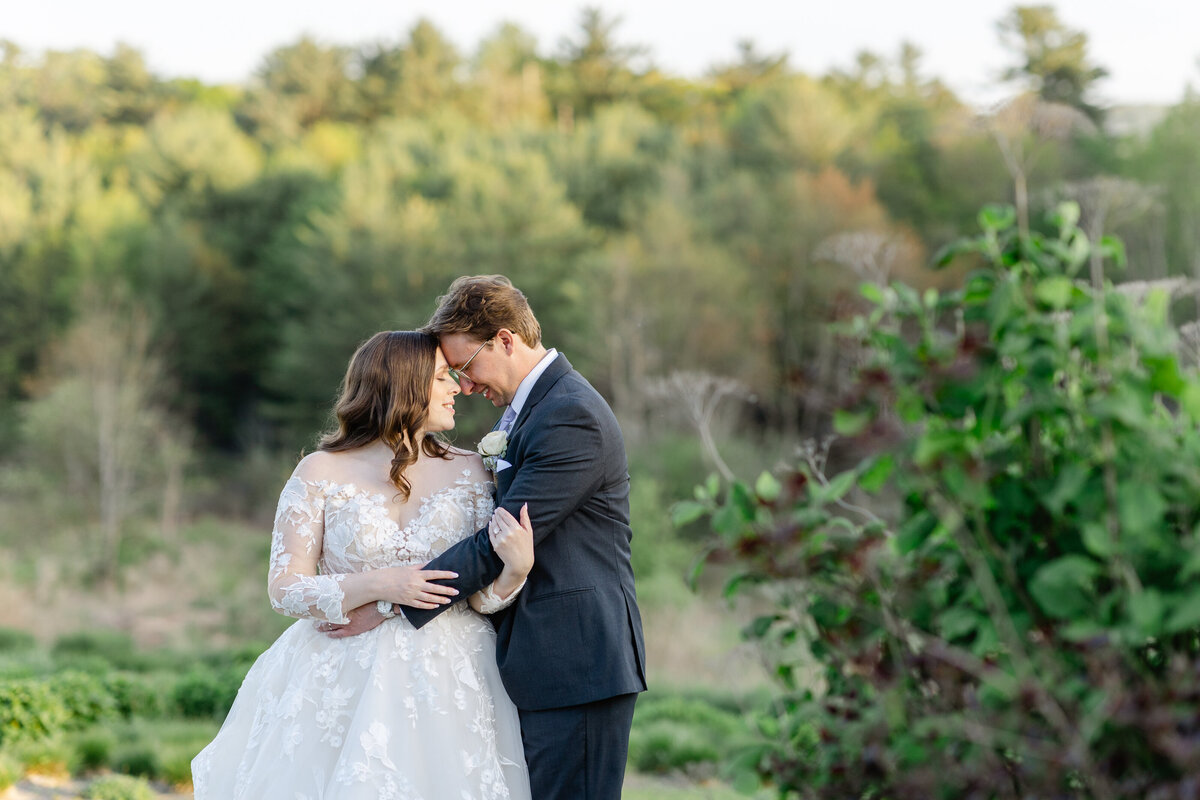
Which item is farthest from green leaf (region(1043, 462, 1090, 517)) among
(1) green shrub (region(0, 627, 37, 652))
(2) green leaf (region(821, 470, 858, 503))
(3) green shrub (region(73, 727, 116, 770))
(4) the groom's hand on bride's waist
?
(1) green shrub (region(0, 627, 37, 652))

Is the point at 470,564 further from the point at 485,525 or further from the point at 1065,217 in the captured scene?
the point at 1065,217

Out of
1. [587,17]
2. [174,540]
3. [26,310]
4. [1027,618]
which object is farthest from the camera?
[587,17]

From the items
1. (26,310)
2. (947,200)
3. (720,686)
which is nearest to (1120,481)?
(720,686)

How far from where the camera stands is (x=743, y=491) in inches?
70.3

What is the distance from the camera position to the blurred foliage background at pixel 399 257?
2506 cm

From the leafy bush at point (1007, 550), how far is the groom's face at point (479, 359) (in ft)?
6.30

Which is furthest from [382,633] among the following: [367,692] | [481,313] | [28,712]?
[28,712]

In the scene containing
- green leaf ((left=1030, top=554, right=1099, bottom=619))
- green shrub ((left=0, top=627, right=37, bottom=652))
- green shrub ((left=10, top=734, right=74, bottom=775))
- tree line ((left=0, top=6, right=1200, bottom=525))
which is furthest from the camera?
tree line ((left=0, top=6, right=1200, bottom=525))

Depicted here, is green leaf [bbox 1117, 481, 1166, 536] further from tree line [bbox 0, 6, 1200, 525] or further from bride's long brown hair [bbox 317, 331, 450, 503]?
tree line [bbox 0, 6, 1200, 525]

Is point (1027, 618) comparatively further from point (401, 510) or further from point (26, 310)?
point (26, 310)

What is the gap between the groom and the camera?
3.37 metres

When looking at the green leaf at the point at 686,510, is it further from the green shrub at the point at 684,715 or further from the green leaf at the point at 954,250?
the green shrub at the point at 684,715

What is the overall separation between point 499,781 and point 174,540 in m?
23.2

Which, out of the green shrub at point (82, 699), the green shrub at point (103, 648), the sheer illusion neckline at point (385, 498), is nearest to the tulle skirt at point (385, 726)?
the sheer illusion neckline at point (385, 498)
